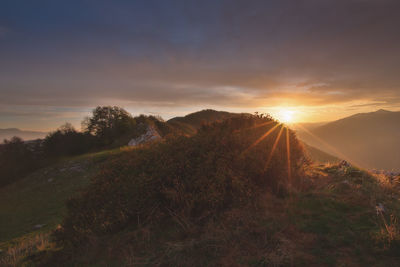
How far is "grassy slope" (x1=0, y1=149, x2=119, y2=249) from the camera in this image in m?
9.19

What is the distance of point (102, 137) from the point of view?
1278 inches

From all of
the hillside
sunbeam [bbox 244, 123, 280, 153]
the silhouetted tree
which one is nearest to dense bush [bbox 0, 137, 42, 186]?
the silhouetted tree

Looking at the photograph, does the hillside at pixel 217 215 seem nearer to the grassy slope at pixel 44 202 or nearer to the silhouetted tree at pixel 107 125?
the grassy slope at pixel 44 202

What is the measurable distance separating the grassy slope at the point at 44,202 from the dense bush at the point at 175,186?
120 centimetres

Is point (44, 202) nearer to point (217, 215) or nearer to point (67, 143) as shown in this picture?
point (217, 215)

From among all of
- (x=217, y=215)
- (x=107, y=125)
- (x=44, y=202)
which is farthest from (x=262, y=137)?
(x=107, y=125)

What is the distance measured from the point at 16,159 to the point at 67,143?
6.16m

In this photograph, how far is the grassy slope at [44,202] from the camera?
30.1 ft

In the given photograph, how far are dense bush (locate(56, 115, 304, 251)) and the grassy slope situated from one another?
1205 millimetres

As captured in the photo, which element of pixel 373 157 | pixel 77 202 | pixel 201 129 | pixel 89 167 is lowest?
pixel 373 157

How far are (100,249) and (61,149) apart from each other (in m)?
32.5

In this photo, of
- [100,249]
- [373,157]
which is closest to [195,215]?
[100,249]

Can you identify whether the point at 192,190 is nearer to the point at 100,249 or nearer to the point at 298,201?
the point at 100,249

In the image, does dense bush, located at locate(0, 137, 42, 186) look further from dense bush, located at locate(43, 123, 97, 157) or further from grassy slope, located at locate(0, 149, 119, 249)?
grassy slope, located at locate(0, 149, 119, 249)
